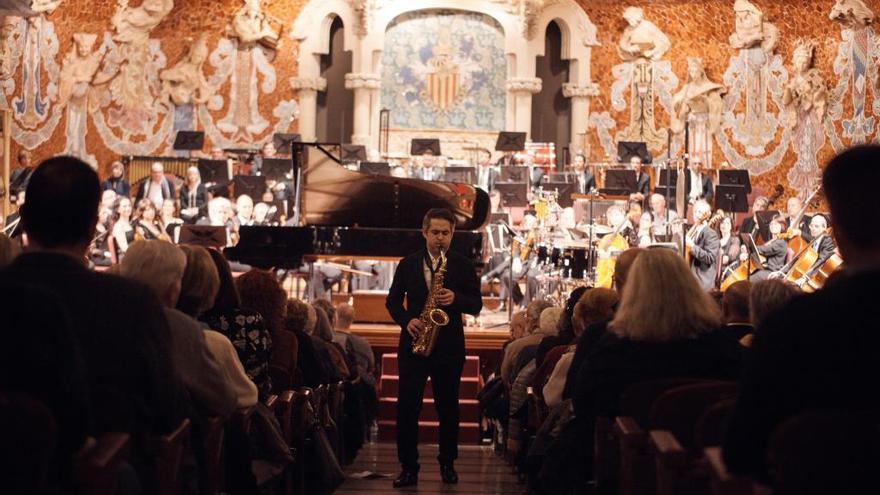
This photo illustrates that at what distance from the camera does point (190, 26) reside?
19.8 meters

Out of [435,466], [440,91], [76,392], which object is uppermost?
[440,91]

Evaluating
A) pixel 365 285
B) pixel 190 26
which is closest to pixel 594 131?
pixel 190 26

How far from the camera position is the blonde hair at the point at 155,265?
344 centimetres

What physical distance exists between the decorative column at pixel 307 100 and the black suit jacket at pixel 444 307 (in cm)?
1361

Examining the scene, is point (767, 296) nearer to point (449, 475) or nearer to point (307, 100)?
point (449, 475)

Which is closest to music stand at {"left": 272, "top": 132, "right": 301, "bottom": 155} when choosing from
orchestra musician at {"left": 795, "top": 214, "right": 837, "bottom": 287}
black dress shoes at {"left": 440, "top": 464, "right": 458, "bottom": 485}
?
orchestra musician at {"left": 795, "top": 214, "right": 837, "bottom": 287}

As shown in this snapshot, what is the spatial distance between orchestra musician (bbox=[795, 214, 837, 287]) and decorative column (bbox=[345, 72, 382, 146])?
8.51 meters

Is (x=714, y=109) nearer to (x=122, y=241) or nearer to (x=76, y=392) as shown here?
(x=122, y=241)

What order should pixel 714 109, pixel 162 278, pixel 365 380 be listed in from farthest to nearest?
pixel 714 109 → pixel 365 380 → pixel 162 278

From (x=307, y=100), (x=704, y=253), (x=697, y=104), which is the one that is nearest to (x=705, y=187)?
(x=704, y=253)

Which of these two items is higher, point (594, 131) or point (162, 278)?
point (594, 131)

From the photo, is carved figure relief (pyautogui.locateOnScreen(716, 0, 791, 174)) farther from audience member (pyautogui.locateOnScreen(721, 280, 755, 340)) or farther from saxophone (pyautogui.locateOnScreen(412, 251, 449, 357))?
audience member (pyautogui.locateOnScreen(721, 280, 755, 340))

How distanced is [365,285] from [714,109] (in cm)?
862

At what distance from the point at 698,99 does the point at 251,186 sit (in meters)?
8.18
